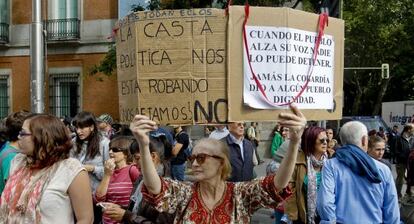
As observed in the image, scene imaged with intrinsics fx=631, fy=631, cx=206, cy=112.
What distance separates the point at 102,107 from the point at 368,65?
15052 millimetres

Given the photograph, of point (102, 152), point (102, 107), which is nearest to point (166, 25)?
point (102, 152)

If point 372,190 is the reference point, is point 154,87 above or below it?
above

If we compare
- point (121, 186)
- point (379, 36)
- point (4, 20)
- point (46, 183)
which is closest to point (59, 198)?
point (46, 183)

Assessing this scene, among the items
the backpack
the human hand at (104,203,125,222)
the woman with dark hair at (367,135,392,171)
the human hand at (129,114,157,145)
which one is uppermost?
the human hand at (129,114,157,145)

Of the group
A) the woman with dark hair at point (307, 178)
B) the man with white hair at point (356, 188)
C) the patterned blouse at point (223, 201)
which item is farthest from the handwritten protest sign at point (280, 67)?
the woman with dark hair at point (307, 178)

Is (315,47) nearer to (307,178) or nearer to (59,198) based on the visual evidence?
(59,198)

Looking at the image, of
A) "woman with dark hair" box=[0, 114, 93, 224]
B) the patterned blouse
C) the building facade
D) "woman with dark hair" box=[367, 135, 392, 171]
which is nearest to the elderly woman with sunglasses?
the patterned blouse

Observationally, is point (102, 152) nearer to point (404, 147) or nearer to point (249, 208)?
point (249, 208)

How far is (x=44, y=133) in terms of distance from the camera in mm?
3523

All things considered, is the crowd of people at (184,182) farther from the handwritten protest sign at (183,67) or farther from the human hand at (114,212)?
the handwritten protest sign at (183,67)

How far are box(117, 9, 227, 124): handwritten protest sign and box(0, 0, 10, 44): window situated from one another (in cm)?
2320

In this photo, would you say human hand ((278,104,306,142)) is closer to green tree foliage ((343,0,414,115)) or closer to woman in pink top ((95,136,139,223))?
woman in pink top ((95,136,139,223))

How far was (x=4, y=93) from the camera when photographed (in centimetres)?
2600

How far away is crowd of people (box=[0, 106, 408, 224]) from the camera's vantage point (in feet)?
10.9
